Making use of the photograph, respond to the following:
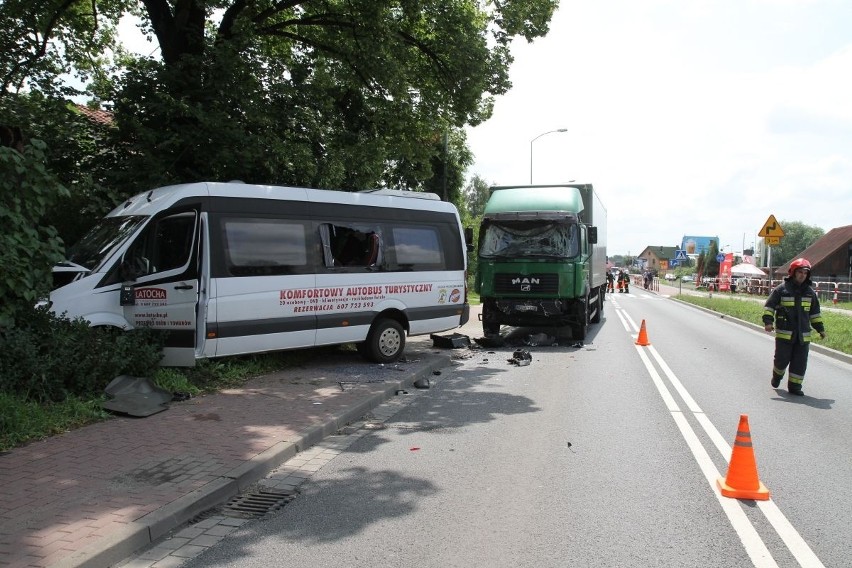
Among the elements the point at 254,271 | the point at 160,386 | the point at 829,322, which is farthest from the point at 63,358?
the point at 829,322

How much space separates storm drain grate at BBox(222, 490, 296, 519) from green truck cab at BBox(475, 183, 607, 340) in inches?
408

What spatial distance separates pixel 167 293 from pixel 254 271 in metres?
1.19

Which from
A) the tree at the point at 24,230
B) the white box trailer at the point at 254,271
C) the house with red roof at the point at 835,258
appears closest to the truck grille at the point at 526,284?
the white box trailer at the point at 254,271

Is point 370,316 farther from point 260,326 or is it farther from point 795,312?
point 795,312

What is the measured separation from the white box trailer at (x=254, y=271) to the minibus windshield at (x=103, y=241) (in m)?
0.02

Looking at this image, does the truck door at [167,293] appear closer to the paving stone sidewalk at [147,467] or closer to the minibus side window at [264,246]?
the minibus side window at [264,246]

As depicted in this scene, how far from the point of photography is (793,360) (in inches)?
361

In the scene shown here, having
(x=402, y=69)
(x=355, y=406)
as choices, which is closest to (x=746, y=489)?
(x=355, y=406)

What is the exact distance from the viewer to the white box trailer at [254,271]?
8297 millimetres

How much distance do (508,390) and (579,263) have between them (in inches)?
240

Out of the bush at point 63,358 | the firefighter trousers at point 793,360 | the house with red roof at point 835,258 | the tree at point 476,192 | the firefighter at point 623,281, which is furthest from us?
the tree at point 476,192

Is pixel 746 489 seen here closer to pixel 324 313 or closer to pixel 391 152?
pixel 324 313

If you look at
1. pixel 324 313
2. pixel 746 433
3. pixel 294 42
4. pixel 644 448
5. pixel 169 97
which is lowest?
pixel 644 448

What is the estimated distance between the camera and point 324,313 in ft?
32.6
